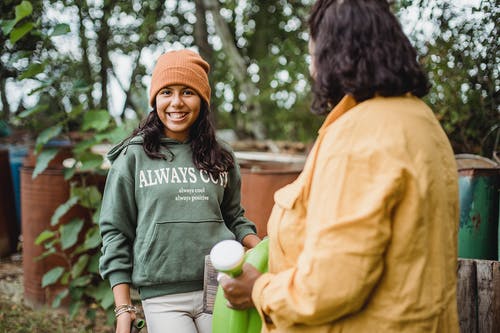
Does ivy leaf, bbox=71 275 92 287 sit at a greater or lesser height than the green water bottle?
lesser

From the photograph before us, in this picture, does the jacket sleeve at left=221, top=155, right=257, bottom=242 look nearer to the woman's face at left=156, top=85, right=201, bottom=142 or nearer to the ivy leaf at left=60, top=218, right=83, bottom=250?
the woman's face at left=156, top=85, right=201, bottom=142

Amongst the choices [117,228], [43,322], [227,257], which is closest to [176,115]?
[117,228]

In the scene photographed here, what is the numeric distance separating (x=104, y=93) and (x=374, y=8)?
9.64 meters

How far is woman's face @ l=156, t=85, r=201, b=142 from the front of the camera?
221 cm

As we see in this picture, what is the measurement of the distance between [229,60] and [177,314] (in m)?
6.42

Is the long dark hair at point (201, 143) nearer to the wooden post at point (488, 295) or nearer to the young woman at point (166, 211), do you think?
the young woman at point (166, 211)

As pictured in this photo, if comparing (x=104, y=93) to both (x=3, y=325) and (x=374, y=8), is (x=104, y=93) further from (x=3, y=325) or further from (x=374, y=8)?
(x=374, y=8)

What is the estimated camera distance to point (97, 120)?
358 centimetres

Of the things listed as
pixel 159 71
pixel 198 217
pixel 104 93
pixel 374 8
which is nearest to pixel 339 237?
pixel 374 8

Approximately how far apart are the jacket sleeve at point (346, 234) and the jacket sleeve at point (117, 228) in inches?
40.3

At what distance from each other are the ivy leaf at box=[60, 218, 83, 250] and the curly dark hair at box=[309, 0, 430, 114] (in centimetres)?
282

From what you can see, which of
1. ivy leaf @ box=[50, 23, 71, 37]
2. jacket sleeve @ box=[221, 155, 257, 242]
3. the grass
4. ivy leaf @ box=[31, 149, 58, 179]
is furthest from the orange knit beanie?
the grass

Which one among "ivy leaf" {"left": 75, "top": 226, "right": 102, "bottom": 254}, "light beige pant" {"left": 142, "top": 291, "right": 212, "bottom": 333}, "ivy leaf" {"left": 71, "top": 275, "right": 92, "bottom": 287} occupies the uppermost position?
"light beige pant" {"left": 142, "top": 291, "right": 212, "bottom": 333}

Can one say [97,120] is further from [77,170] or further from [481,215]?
[481,215]
